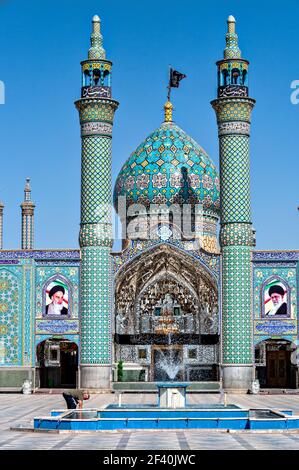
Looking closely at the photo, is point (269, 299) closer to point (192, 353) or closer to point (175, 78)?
point (192, 353)

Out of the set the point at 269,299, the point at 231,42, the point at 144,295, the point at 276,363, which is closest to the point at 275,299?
the point at 269,299

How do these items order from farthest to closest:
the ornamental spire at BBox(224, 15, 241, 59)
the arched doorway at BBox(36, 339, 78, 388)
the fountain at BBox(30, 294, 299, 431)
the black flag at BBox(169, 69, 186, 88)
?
1. the black flag at BBox(169, 69, 186, 88)
2. the arched doorway at BBox(36, 339, 78, 388)
3. the ornamental spire at BBox(224, 15, 241, 59)
4. the fountain at BBox(30, 294, 299, 431)

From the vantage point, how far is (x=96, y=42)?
955 inches

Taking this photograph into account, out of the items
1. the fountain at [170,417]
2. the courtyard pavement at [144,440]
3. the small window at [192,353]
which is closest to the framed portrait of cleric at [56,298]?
the small window at [192,353]

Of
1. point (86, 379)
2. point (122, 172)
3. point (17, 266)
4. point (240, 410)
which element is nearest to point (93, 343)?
point (86, 379)

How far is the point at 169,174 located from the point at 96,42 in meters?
4.08

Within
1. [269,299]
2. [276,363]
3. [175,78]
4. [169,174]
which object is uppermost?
[175,78]

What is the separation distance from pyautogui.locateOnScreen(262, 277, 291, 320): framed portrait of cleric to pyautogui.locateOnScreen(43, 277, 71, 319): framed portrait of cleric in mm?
4435

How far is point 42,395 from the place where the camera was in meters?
22.5

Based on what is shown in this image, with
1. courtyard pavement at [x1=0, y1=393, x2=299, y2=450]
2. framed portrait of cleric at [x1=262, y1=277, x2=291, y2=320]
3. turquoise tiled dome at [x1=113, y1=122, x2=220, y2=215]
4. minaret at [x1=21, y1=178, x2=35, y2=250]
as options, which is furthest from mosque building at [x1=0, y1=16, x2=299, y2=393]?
→ courtyard pavement at [x1=0, y1=393, x2=299, y2=450]

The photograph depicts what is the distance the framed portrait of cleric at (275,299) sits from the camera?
23.2 m

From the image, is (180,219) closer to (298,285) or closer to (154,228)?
(154,228)

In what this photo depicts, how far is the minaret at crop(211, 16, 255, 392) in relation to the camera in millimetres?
22969

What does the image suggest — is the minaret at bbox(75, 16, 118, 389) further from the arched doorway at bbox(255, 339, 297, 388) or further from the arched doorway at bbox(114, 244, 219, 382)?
the arched doorway at bbox(255, 339, 297, 388)
